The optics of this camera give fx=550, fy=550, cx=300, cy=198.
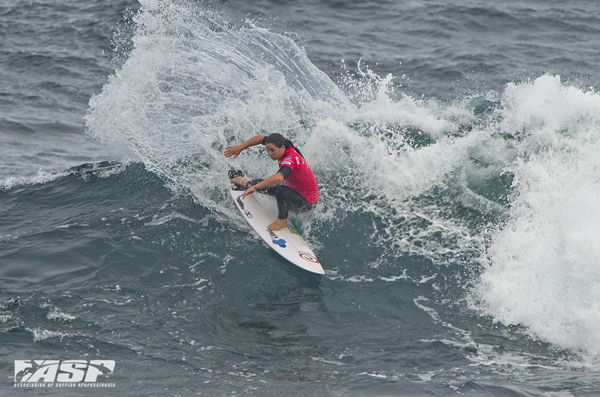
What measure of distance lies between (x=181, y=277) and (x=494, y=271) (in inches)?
202

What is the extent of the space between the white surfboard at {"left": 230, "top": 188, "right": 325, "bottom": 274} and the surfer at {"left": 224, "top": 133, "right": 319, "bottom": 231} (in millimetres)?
196

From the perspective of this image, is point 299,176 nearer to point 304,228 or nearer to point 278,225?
point 278,225

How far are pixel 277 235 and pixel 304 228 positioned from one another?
667 millimetres

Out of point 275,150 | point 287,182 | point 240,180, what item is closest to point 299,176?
point 287,182

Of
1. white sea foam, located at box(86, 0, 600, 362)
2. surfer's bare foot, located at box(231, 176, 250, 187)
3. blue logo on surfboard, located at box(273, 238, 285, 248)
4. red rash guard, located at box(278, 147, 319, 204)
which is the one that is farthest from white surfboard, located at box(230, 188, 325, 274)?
red rash guard, located at box(278, 147, 319, 204)

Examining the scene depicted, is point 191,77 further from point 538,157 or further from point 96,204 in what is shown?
point 538,157

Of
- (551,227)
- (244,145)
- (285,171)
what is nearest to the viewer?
(551,227)

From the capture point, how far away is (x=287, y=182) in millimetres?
9875

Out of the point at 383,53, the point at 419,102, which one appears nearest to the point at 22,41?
the point at 383,53

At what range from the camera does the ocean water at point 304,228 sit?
725 centimetres

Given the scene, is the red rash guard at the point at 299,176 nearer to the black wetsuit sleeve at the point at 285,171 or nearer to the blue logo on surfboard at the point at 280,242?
the black wetsuit sleeve at the point at 285,171

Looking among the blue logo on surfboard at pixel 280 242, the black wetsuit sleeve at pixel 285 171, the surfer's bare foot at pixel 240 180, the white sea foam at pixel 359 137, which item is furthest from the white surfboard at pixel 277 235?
the black wetsuit sleeve at pixel 285 171

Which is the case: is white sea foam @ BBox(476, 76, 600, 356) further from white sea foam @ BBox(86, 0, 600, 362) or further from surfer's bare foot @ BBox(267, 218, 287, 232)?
surfer's bare foot @ BBox(267, 218, 287, 232)

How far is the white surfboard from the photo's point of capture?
30.5 feet
